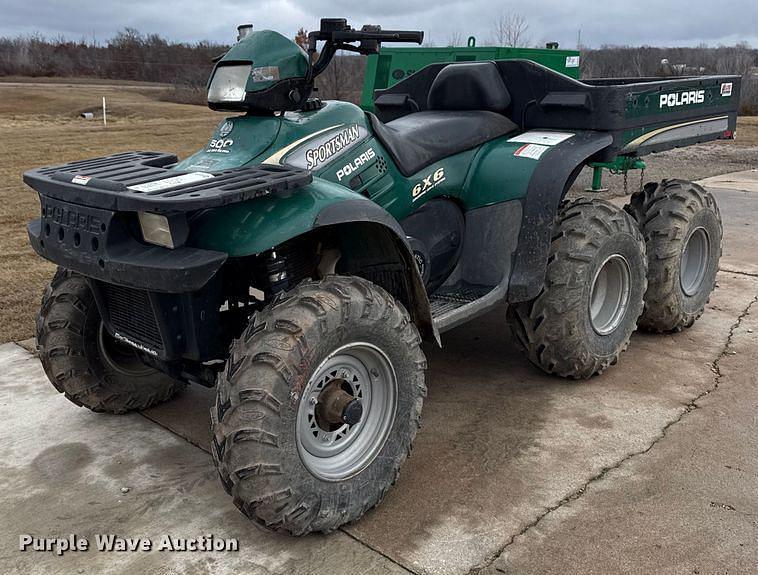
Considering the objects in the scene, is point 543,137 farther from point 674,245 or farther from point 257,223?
point 257,223

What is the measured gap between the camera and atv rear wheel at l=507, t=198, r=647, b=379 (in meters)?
4.32

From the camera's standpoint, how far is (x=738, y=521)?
10.5 feet

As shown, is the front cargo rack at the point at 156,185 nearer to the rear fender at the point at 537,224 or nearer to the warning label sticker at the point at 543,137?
the rear fender at the point at 537,224

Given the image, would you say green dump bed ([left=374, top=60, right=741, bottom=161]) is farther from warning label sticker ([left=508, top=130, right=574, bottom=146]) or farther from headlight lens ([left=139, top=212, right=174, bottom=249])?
headlight lens ([left=139, top=212, right=174, bottom=249])

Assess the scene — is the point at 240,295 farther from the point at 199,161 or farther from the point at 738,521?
the point at 738,521

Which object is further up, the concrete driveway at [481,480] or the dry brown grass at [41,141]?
the dry brown grass at [41,141]

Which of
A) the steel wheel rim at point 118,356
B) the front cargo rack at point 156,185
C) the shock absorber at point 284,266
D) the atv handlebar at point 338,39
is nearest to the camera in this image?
the front cargo rack at point 156,185

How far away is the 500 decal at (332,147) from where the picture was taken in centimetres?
360

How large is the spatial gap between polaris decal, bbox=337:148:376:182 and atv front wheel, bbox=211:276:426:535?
0.74m

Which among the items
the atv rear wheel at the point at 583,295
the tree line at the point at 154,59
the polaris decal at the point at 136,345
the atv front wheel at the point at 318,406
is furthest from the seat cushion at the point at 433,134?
the tree line at the point at 154,59

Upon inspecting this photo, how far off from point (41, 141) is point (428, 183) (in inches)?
650

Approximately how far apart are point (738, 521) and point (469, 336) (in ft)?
8.23

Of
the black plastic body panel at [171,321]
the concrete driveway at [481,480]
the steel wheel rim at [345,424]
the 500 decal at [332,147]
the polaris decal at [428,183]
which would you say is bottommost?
the concrete driveway at [481,480]

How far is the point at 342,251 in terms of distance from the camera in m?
3.71
